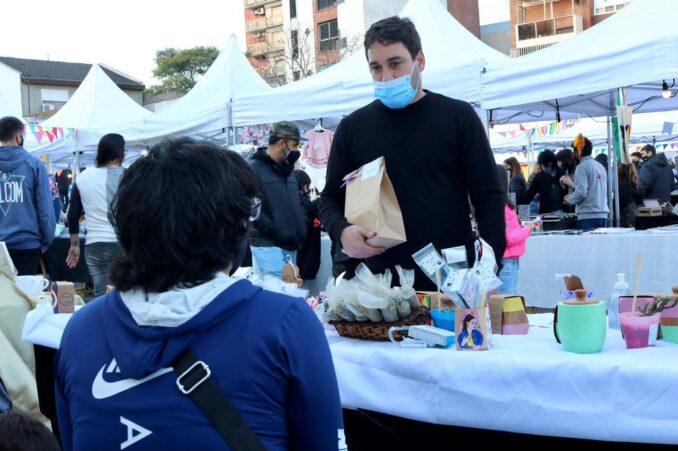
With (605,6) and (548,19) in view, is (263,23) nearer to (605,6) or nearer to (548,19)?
(548,19)

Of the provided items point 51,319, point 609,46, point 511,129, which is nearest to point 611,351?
point 51,319

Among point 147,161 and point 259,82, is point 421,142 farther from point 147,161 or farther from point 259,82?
point 259,82

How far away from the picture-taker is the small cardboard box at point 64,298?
3639mm

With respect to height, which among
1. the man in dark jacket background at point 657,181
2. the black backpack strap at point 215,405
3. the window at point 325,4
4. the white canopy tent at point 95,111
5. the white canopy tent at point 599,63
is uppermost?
the window at point 325,4

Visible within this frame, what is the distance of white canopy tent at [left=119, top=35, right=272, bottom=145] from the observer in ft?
31.6

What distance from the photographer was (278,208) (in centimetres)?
590

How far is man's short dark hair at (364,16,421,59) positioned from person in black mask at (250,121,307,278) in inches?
122

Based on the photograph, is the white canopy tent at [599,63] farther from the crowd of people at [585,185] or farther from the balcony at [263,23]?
the balcony at [263,23]

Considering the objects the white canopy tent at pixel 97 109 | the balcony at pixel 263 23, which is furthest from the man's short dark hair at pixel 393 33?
the balcony at pixel 263 23

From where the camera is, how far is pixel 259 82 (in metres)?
10.7

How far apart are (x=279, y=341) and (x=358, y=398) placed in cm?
116

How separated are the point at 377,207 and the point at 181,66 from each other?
223 ft

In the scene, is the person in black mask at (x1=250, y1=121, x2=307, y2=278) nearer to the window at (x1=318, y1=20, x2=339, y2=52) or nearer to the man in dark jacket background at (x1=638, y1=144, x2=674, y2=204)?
the man in dark jacket background at (x1=638, y1=144, x2=674, y2=204)

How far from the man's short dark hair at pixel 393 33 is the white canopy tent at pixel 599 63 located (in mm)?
3894
